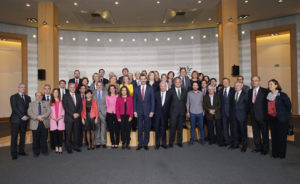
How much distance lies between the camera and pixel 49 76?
7.83m

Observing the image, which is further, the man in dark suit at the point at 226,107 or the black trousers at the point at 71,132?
the man in dark suit at the point at 226,107

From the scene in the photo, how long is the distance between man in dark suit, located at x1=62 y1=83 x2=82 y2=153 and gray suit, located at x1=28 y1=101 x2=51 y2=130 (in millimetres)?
379

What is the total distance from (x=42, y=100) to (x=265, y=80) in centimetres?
987

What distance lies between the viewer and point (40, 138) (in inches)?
199

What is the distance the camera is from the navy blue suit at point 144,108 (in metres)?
5.26

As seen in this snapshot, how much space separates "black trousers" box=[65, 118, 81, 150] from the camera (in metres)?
5.11

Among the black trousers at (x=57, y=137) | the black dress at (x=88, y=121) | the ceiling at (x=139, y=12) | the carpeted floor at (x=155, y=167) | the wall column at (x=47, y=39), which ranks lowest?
the carpeted floor at (x=155, y=167)

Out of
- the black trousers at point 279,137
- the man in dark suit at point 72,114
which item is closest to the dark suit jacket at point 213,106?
the black trousers at point 279,137

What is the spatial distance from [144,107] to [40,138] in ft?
8.05

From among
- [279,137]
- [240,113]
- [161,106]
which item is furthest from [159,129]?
[279,137]

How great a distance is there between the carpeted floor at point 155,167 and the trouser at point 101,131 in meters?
0.40

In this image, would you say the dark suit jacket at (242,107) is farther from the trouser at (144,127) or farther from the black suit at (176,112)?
the trouser at (144,127)

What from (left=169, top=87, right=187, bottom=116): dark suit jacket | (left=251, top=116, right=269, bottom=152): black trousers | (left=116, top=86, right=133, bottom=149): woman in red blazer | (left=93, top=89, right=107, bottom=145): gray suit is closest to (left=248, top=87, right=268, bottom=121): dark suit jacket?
(left=251, top=116, right=269, bottom=152): black trousers

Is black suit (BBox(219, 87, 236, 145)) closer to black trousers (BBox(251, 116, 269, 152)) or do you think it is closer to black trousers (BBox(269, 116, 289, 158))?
black trousers (BBox(251, 116, 269, 152))
